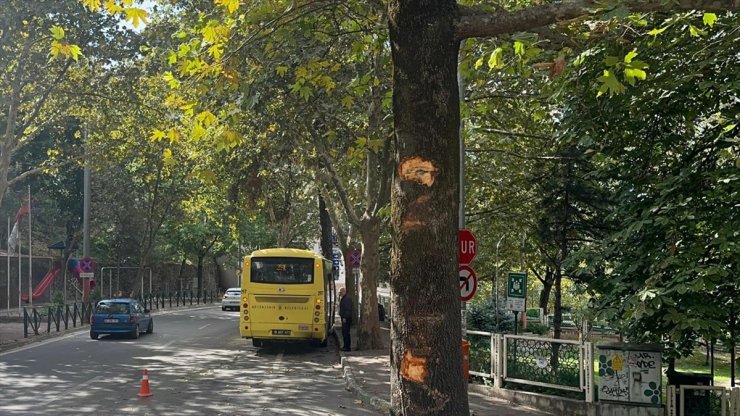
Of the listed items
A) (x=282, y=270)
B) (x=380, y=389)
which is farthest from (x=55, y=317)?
(x=380, y=389)

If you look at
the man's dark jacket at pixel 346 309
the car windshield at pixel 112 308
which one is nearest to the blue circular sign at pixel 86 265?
the car windshield at pixel 112 308

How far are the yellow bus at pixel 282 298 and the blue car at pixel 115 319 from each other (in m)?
5.62

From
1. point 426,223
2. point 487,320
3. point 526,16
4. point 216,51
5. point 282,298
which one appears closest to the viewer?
point 426,223

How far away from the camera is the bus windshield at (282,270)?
20.7m

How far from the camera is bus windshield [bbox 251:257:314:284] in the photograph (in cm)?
2073

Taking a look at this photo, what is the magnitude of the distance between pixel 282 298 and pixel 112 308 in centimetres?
722

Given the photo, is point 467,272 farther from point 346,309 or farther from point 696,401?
point 346,309

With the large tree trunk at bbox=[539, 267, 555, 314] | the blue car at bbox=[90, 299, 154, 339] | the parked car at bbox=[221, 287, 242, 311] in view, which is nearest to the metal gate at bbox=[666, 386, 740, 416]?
the large tree trunk at bbox=[539, 267, 555, 314]

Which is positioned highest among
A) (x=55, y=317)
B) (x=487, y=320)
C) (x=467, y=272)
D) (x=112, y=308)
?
(x=467, y=272)

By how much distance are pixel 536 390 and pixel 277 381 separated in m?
5.66

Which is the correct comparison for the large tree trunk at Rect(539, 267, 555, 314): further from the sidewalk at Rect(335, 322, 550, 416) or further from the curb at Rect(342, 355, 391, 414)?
the curb at Rect(342, 355, 391, 414)

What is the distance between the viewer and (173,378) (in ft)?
47.8

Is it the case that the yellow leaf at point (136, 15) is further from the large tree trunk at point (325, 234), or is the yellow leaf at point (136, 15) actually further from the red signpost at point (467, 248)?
the large tree trunk at point (325, 234)

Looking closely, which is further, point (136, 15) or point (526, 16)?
point (136, 15)
